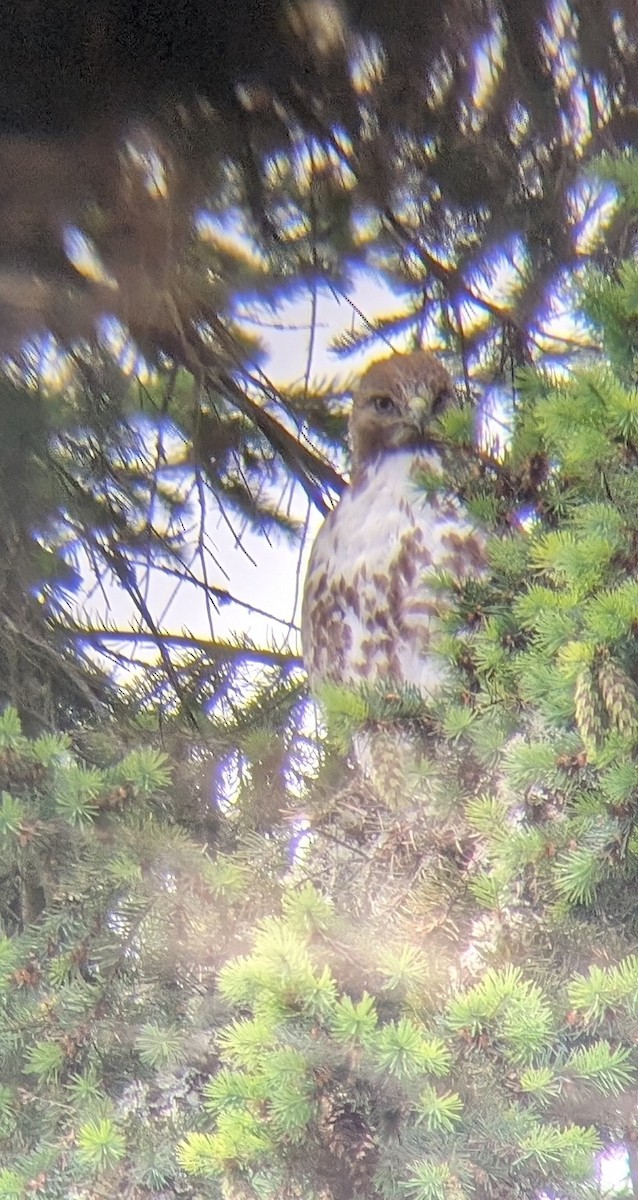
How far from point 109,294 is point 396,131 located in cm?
40

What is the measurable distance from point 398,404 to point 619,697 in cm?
54

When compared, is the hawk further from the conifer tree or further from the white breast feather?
the conifer tree

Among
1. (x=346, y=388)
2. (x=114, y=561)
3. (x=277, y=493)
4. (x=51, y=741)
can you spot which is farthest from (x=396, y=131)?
(x=51, y=741)

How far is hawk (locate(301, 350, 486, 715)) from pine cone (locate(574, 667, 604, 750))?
252 mm

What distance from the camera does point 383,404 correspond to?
132cm

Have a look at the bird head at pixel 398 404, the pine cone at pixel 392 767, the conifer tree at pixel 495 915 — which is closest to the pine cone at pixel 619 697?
the conifer tree at pixel 495 915

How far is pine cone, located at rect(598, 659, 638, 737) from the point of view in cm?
87

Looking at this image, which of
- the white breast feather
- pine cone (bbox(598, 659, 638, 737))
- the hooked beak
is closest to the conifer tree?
pine cone (bbox(598, 659, 638, 737))

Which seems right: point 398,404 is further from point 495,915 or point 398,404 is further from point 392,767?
point 495,915

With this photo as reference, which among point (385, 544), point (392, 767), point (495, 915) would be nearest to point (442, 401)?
point (385, 544)

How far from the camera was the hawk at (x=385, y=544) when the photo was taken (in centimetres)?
117

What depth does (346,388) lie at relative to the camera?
1365mm

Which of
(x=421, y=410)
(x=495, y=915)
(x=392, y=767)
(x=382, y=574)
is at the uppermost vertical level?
(x=421, y=410)

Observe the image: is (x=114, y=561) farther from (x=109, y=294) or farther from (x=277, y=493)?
(x=109, y=294)
